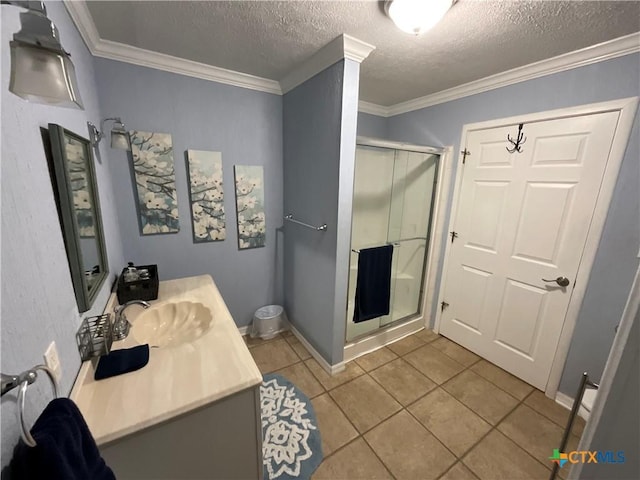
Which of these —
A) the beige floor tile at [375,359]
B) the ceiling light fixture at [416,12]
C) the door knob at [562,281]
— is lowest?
the beige floor tile at [375,359]

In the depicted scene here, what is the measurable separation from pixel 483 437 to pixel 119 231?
9.40 ft

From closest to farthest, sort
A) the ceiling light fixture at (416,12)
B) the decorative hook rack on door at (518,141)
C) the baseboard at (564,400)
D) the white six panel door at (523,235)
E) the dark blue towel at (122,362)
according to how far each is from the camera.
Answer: the dark blue towel at (122,362) < the ceiling light fixture at (416,12) < the white six panel door at (523,235) < the baseboard at (564,400) < the decorative hook rack on door at (518,141)

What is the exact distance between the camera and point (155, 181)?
1.94 meters

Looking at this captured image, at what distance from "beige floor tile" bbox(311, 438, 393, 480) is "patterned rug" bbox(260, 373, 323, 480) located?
6cm

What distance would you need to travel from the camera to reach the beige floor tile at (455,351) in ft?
7.46

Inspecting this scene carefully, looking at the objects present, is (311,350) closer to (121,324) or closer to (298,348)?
(298,348)

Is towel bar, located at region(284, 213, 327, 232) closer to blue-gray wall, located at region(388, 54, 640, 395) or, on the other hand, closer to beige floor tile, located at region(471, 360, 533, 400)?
blue-gray wall, located at region(388, 54, 640, 395)

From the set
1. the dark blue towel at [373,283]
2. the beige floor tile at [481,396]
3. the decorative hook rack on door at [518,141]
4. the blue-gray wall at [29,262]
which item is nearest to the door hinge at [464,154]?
the decorative hook rack on door at [518,141]

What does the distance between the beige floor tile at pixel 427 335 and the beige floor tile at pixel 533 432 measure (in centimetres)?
85

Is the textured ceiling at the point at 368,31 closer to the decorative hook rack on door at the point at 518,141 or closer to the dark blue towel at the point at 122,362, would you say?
the decorative hook rack on door at the point at 518,141

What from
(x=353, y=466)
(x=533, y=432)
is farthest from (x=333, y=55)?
(x=533, y=432)

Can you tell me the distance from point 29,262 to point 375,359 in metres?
2.29

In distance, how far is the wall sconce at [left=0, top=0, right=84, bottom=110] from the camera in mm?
521

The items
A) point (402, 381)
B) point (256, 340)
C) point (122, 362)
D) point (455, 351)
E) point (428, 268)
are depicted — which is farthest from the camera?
point (428, 268)
